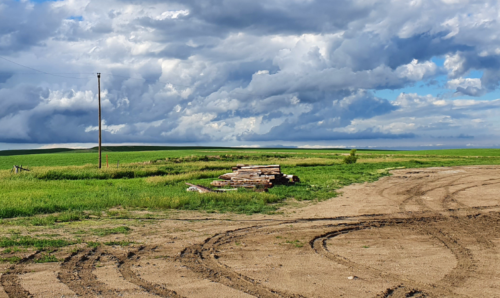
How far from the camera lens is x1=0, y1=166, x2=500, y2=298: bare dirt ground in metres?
6.55

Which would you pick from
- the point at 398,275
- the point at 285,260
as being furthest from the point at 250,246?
the point at 398,275

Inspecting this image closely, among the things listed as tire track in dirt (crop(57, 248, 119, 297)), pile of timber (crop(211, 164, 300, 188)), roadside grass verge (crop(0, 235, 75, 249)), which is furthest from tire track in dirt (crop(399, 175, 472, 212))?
roadside grass verge (crop(0, 235, 75, 249))

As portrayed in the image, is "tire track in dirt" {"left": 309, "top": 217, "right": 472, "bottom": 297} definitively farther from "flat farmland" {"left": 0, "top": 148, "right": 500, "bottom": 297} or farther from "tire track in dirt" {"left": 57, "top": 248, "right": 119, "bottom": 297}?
"tire track in dirt" {"left": 57, "top": 248, "right": 119, "bottom": 297}

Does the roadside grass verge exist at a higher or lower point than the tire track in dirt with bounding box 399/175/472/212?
higher

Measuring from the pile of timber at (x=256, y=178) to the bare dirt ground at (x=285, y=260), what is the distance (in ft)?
28.2

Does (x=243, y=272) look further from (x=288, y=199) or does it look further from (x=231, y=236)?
(x=288, y=199)

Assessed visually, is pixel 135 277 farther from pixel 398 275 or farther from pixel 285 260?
pixel 398 275

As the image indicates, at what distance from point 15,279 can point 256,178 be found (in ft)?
57.5

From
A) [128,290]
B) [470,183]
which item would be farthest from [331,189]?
[128,290]

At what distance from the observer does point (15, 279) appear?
22.9ft

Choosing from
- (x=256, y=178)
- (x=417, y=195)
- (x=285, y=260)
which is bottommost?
(x=417, y=195)

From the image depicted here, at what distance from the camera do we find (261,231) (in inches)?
458

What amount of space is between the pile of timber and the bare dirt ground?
8.59 m

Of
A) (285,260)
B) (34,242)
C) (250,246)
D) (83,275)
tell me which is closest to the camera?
(83,275)
